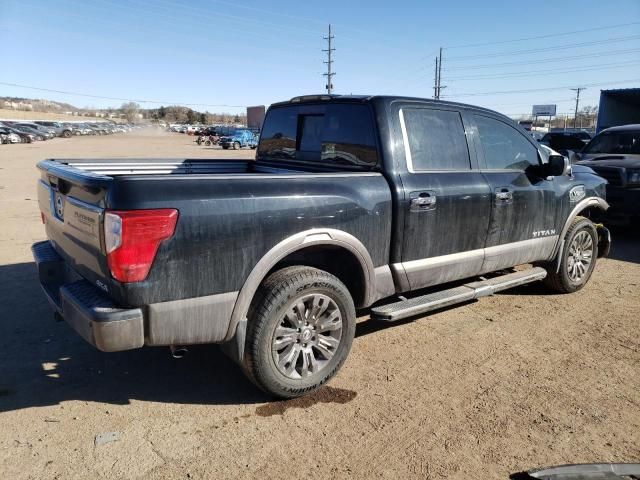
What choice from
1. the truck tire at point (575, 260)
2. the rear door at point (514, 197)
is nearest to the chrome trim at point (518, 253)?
the rear door at point (514, 197)

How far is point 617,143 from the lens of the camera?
9.37 metres

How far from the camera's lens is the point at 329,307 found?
11.3ft

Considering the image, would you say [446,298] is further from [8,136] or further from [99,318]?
[8,136]

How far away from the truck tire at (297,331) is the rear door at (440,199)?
0.77 metres

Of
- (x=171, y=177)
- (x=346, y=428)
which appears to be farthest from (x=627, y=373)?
(x=171, y=177)

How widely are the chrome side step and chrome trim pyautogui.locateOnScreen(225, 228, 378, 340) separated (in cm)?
20

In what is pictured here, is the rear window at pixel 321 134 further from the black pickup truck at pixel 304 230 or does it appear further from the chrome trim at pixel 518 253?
the chrome trim at pixel 518 253

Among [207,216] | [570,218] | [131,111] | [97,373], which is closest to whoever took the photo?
[207,216]

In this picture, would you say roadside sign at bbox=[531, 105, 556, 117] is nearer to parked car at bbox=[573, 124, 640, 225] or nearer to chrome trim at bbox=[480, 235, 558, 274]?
parked car at bbox=[573, 124, 640, 225]

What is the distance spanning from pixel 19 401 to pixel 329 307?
2129mm

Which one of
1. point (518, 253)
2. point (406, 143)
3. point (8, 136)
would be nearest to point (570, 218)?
point (518, 253)

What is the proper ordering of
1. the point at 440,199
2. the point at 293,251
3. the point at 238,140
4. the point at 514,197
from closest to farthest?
the point at 293,251, the point at 440,199, the point at 514,197, the point at 238,140

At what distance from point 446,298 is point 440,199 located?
81cm

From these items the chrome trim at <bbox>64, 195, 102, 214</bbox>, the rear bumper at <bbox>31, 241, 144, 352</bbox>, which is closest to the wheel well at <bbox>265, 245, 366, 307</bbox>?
the rear bumper at <bbox>31, 241, 144, 352</bbox>
